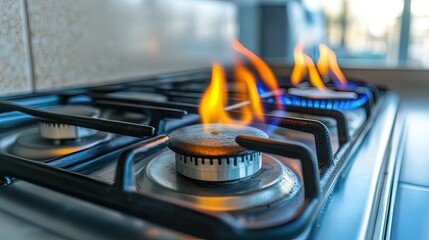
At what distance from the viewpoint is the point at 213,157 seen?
33 cm

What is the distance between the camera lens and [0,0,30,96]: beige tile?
60cm

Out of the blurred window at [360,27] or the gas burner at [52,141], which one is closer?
the gas burner at [52,141]

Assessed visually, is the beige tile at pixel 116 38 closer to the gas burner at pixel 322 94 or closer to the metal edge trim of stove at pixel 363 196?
the gas burner at pixel 322 94

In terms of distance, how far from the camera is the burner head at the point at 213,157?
0.33 metres

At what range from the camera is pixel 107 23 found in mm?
809

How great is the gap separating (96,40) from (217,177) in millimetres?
553

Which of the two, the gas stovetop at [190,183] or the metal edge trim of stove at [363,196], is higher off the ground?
the gas stovetop at [190,183]

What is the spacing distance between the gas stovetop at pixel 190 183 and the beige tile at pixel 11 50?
0.13 meters

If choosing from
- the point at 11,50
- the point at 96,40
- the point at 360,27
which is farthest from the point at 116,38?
the point at 360,27

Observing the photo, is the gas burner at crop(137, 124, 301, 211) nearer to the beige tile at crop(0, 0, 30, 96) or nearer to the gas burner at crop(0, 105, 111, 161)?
the gas burner at crop(0, 105, 111, 161)

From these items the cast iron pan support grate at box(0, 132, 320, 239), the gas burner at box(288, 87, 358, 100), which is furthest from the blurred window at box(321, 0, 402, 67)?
the cast iron pan support grate at box(0, 132, 320, 239)

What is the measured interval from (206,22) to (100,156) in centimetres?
83

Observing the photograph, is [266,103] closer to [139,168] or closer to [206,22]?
[139,168]

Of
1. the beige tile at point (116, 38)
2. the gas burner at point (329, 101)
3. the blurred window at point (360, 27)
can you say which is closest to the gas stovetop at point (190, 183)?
the gas burner at point (329, 101)
